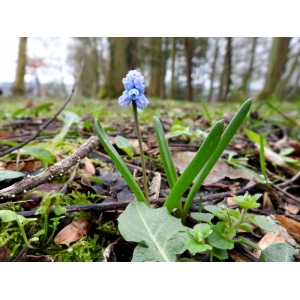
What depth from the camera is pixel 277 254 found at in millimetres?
776

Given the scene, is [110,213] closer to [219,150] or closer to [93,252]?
[93,252]

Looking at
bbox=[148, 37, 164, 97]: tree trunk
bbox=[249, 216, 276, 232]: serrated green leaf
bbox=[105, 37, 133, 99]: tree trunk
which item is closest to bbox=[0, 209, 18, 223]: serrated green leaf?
bbox=[249, 216, 276, 232]: serrated green leaf

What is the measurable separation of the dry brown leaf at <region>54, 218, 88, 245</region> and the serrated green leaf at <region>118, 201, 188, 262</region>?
0.64ft

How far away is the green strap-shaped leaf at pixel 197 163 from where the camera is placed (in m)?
0.75

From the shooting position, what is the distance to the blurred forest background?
28.0 feet

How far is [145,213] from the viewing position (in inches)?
31.9

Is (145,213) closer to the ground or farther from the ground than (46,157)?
closer to the ground

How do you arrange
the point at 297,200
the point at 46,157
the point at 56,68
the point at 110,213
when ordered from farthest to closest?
the point at 56,68 → the point at 297,200 → the point at 46,157 → the point at 110,213

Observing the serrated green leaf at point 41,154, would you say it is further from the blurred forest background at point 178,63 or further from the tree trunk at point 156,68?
the tree trunk at point 156,68

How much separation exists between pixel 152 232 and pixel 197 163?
0.77ft

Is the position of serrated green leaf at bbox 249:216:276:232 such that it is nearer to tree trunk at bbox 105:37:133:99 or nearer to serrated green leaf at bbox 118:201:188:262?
serrated green leaf at bbox 118:201:188:262
